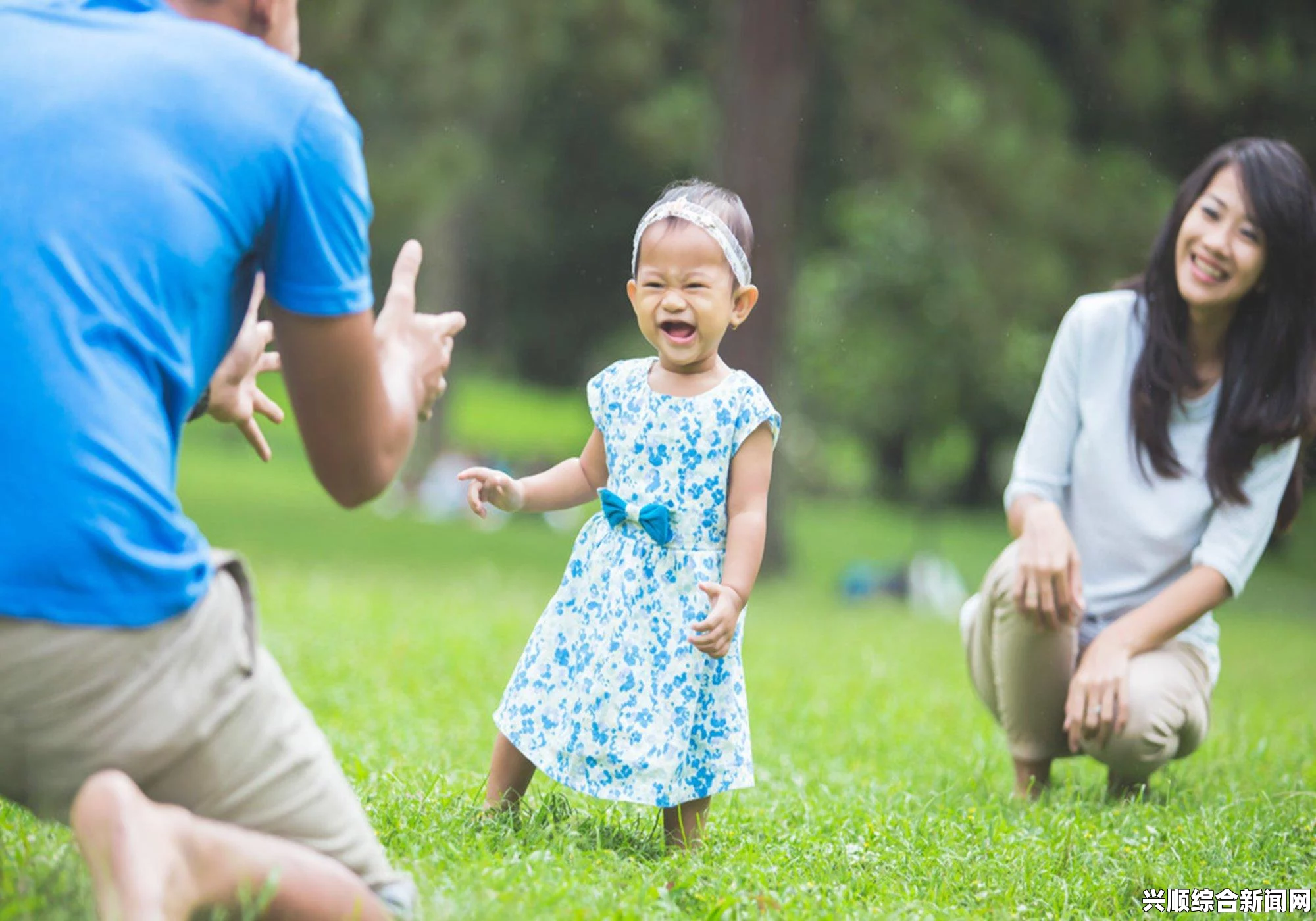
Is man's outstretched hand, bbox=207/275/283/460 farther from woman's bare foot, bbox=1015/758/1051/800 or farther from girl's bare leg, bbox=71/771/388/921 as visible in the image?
woman's bare foot, bbox=1015/758/1051/800

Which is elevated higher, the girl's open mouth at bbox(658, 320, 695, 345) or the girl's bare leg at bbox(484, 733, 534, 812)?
the girl's open mouth at bbox(658, 320, 695, 345)

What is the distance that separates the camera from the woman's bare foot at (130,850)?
1.85 m

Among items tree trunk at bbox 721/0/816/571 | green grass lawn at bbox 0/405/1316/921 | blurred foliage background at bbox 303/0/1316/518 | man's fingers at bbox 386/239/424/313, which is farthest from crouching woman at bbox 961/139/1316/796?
tree trunk at bbox 721/0/816/571

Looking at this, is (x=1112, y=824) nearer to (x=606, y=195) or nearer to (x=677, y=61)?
(x=677, y=61)

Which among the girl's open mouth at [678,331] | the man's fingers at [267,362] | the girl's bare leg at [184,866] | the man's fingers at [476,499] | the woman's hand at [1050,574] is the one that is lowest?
the woman's hand at [1050,574]

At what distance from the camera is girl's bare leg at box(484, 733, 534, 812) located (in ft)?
10.2

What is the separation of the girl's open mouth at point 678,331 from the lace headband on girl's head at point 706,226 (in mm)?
148

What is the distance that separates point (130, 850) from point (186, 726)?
0.20 m

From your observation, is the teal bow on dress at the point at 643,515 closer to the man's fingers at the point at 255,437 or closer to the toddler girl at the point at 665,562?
the toddler girl at the point at 665,562

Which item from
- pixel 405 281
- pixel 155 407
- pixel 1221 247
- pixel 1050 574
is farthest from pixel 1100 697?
pixel 155 407

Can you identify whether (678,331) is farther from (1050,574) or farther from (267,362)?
(1050,574)

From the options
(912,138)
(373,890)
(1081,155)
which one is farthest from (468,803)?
(1081,155)

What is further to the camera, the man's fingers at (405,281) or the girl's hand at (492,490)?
the girl's hand at (492,490)

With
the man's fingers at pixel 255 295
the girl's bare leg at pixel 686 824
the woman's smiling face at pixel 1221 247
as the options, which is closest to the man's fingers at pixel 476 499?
the man's fingers at pixel 255 295
